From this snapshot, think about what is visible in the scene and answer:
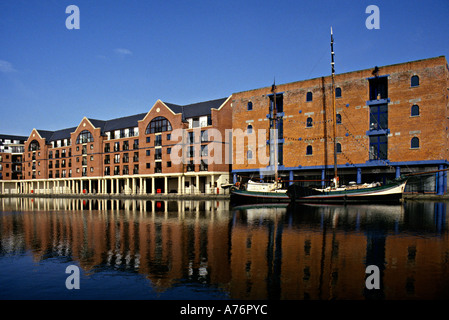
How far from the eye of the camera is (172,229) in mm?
23062

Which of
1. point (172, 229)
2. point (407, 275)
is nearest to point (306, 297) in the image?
point (407, 275)

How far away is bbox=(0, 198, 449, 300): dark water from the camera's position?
10430 millimetres

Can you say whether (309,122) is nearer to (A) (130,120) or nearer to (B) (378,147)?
(B) (378,147)

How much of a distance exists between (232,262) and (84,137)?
278ft

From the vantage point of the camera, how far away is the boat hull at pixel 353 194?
41.7m

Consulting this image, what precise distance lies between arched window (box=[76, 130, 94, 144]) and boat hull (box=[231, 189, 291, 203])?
5144cm

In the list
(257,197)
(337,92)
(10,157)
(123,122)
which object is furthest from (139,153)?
(10,157)

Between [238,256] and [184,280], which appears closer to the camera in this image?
[184,280]

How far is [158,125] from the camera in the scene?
245ft

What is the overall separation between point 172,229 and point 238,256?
928cm

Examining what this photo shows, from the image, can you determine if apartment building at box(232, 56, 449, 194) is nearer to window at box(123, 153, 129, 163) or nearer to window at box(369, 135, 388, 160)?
window at box(369, 135, 388, 160)

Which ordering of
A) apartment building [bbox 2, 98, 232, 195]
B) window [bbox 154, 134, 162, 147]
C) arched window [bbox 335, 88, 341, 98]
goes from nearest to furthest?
arched window [bbox 335, 88, 341, 98] < apartment building [bbox 2, 98, 232, 195] < window [bbox 154, 134, 162, 147]

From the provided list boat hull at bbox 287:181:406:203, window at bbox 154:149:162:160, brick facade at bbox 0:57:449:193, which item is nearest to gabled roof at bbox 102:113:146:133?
brick facade at bbox 0:57:449:193

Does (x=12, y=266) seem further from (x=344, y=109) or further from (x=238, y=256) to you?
(x=344, y=109)
